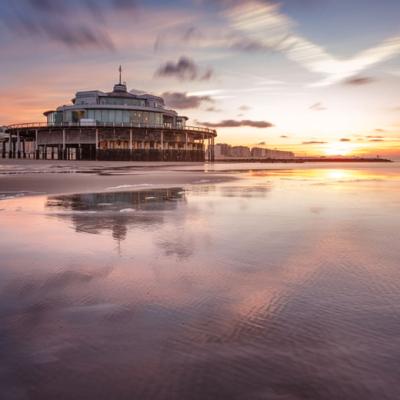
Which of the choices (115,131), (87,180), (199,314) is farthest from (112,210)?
(115,131)

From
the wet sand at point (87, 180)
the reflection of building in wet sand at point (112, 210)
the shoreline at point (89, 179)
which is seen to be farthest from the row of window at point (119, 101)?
the reflection of building in wet sand at point (112, 210)

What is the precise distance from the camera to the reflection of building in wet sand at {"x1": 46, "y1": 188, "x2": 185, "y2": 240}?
970cm

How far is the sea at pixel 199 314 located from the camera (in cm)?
292

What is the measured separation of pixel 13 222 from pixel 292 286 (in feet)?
24.8

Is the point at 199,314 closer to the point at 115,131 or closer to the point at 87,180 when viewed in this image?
the point at 87,180

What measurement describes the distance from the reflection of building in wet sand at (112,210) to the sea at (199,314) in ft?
2.29

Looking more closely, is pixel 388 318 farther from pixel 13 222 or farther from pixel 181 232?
pixel 13 222

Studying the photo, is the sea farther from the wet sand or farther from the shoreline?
the wet sand

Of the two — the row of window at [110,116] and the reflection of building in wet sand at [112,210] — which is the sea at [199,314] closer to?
the reflection of building in wet sand at [112,210]

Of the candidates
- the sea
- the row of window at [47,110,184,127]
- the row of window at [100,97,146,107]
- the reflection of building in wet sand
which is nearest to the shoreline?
the reflection of building in wet sand

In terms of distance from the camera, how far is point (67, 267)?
20.0ft

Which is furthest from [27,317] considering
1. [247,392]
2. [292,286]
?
[292,286]

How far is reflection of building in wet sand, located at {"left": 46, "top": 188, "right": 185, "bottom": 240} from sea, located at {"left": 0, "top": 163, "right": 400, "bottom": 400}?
698mm

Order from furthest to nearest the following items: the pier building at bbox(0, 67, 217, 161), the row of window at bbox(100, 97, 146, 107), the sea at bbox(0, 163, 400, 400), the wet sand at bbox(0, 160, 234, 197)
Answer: the row of window at bbox(100, 97, 146, 107) < the pier building at bbox(0, 67, 217, 161) < the wet sand at bbox(0, 160, 234, 197) < the sea at bbox(0, 163, 400, 400)
